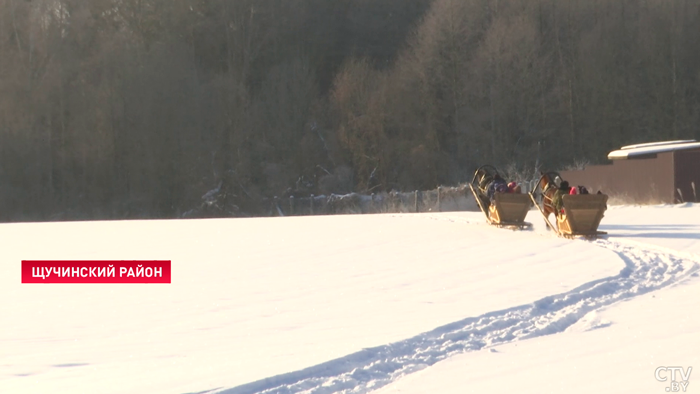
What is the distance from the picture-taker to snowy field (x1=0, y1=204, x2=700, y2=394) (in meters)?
6.57

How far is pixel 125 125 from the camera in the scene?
53.6 m

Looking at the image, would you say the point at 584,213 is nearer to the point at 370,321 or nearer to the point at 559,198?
the point at 559,198

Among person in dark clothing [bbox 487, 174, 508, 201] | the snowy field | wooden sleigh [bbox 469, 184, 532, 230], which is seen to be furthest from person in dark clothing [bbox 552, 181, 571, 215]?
person in dark clothing [bbox 487, 174, 508, 201]

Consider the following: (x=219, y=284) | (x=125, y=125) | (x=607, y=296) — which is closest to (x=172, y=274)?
(x=219, y=284)

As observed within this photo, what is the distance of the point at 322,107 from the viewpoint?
58.6 m

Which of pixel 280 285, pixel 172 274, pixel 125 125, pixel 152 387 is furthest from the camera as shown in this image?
pixel 125 125

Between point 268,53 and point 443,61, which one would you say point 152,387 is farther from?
point 268,53

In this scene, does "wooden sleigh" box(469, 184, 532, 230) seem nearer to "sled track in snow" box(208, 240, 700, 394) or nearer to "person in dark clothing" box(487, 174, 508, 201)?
"person in dark clothing" box(487, 174, 508, 201)

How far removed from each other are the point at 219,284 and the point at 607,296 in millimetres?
4949

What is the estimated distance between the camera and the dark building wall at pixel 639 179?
103ft

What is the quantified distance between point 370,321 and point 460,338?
3.96 ft

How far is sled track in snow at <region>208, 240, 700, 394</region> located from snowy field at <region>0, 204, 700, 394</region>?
19 mm

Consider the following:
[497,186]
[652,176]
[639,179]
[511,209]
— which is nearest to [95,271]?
[511,209]

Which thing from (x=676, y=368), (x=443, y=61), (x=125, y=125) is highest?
(x=443, y=61)
